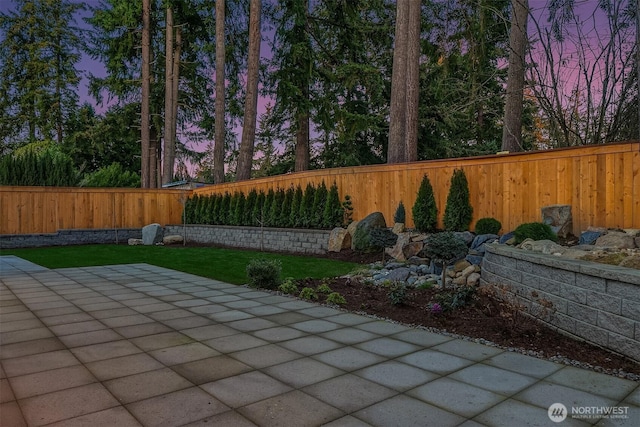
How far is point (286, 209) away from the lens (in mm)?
10938

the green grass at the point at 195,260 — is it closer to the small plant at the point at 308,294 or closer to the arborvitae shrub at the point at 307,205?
the arborvitae shrub at the point at 307,205

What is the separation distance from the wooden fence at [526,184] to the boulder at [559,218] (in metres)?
0.13

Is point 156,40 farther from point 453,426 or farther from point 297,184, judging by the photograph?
point 453,426

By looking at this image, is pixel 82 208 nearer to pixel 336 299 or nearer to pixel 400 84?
pixel 400 84

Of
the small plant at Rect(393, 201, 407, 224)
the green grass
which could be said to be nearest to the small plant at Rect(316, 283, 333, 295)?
the green grass

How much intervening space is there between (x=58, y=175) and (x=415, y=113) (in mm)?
11468

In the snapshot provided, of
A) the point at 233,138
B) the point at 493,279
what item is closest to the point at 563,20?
the point at 493,279

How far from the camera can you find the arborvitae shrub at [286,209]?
35.7ft

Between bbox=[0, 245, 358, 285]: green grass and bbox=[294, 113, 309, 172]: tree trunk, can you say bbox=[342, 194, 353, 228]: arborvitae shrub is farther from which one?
bbox=[294, 113, 309, 172]: tree trunk

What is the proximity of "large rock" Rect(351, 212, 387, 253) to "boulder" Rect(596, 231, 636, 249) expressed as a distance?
13.1 feet

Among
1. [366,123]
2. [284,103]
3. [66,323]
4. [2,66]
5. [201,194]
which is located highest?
[2,66]

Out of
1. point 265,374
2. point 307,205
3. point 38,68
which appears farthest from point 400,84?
point 38,68

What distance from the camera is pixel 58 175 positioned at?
45.6 ft

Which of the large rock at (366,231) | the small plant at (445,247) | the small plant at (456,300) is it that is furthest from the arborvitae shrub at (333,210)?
the small plant at (456,300)
